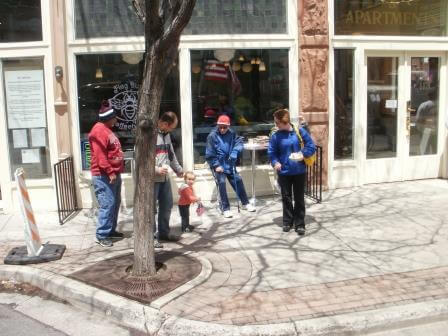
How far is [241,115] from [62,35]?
3.21m

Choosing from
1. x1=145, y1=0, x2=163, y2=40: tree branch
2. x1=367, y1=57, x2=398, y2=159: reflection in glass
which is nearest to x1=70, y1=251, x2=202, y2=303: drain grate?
x1=145, y1=0, x2=163, y2=40: tree branch

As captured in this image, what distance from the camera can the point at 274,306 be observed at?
4812 mm

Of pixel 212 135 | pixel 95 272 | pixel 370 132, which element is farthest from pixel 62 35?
pixel 370 132

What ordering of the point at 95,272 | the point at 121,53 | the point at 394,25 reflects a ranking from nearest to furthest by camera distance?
the point at 95,272, the point at 121,53, the point at 394,25

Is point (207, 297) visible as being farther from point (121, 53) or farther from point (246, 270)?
point (121, 53)

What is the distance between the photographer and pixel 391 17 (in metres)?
9.54

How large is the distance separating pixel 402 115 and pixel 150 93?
6082mm

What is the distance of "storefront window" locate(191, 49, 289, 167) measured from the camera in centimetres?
885

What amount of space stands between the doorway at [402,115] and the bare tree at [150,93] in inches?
207

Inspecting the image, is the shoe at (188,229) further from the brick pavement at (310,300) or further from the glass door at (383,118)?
the glass door at (383,118)

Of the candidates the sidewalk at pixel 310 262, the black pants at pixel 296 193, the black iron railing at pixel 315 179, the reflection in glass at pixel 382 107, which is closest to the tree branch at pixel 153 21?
the sidewalk at pixel 310 262

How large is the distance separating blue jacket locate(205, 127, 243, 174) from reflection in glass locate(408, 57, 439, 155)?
378 cm

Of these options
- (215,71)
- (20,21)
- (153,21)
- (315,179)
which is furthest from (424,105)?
(20,21)

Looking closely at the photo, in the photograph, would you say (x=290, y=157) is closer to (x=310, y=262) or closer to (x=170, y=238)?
(x=310, y=262)
